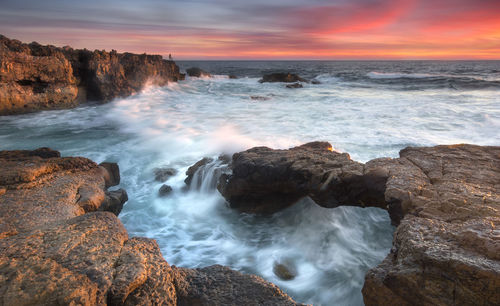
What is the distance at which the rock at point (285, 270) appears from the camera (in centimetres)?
361

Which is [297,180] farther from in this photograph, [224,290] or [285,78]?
[285,78]

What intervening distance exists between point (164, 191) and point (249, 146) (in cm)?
258

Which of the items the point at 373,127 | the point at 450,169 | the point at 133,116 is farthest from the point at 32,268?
the point at 133,116

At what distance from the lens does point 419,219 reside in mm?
2648

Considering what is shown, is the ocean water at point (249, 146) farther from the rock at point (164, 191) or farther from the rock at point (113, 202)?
the rock at point (113, 202)

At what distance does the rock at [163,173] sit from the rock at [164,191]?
544mm

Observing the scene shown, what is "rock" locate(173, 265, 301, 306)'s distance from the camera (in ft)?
7.41

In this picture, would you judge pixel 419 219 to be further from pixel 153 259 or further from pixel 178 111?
pixel 178 111

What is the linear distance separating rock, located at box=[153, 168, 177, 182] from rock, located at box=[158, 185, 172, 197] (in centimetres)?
54

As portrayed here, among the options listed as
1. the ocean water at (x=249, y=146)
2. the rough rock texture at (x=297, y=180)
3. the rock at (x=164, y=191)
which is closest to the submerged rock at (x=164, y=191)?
the rock at (x=164, y=191)

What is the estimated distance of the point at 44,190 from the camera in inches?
137

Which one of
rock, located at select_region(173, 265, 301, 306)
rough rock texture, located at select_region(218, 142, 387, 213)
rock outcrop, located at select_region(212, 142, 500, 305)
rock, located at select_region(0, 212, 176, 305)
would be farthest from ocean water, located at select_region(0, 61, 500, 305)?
rock, located at select_region(0, 212, 176, 305)

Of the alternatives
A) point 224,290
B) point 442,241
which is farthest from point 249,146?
point 442,241

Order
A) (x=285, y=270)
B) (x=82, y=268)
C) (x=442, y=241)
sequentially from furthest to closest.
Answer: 1. (x=285, y=270)
2. (x=442, y=241)
3. (x=82, y=268)
